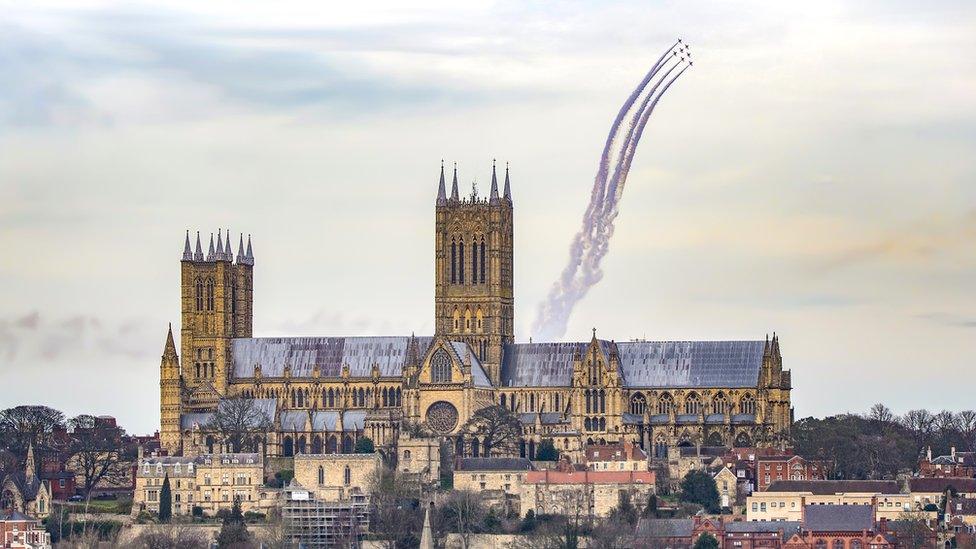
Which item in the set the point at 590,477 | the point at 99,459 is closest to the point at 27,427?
the point at 99,459

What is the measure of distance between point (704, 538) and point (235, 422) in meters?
30.7

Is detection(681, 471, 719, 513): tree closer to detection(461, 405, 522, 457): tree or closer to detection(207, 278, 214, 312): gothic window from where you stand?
detection(461, 405, 522, 457): tree

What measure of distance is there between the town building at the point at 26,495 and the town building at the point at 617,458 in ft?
76.4

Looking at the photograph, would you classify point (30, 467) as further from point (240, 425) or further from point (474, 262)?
point (474, 262)

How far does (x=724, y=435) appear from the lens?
15350cm

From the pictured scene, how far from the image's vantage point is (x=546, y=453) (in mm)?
150000

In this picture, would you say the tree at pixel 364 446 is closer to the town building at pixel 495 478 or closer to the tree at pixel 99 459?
the town building at pixel 495 478

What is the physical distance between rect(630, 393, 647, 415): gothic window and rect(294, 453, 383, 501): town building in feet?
48.3

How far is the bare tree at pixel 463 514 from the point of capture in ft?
446

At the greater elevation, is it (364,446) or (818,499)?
(364,446)

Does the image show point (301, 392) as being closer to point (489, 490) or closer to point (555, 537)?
point (489, 490)

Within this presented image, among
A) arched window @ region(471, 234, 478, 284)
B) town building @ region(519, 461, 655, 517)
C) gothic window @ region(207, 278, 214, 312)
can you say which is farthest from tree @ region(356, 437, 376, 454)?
gothic window @ region(207, 278, 214, 312)

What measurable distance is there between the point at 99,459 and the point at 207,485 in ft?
39.8

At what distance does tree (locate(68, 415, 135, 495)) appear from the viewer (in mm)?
Answer: 153250
